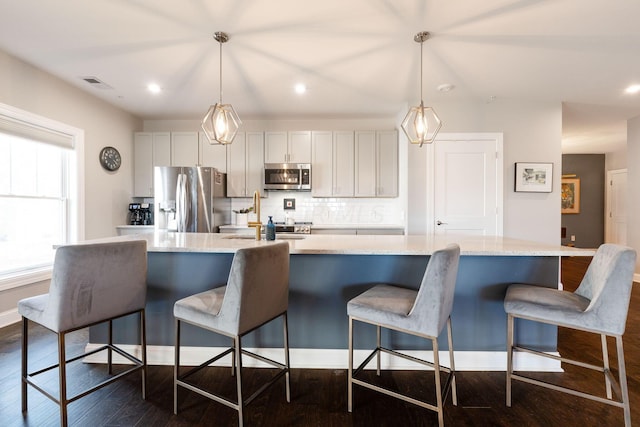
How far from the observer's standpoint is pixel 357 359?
2174 mm

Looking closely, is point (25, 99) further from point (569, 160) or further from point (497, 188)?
point (569, 160)

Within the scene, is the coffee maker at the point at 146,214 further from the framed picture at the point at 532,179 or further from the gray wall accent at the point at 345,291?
the framed picture at the point at 532,179

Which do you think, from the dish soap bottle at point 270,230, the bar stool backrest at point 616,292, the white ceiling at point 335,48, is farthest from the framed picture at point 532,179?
the dish soap bottle at point 270,230

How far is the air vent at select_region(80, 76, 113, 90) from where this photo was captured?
3.36m

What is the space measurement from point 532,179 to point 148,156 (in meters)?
5.29

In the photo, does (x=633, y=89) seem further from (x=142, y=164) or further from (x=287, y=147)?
(x=142, y=164)

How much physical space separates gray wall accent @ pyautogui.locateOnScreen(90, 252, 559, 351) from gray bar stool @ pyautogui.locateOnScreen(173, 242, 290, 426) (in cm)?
43

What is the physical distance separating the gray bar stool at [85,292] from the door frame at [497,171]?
128 inches

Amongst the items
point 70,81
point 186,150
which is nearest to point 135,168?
point 186,150

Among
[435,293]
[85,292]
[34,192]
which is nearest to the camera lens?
[435,293]

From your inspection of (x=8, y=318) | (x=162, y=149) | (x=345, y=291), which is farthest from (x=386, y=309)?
(x=162, y=149)

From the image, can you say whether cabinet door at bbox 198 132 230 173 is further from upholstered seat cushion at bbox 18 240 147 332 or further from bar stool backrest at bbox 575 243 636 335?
bar stool backrest at bbox 575 243 636 335

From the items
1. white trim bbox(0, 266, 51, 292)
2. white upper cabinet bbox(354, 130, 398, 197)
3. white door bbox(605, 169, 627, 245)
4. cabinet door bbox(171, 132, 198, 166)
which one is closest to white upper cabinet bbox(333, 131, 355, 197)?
white upper cabinet bbox(354, 130, 398, 197)

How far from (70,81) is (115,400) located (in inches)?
133
